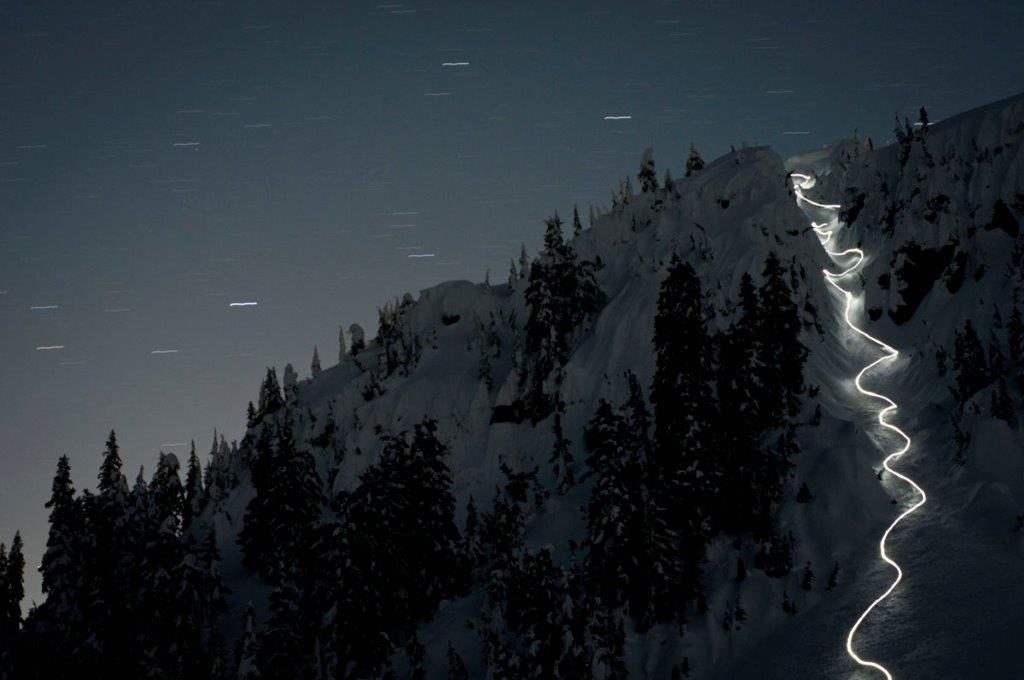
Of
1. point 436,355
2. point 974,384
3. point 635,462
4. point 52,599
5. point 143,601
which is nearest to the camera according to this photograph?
point 635,462

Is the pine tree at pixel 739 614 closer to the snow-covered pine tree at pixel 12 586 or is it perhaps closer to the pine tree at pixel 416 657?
the pine tree at pixel 416 657

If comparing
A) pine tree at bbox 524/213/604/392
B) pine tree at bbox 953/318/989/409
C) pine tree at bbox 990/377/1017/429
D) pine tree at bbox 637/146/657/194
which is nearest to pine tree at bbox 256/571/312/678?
pine tree at bbox 524/213/604/392

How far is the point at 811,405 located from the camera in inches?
2219

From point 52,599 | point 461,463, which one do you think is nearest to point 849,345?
point 461,463

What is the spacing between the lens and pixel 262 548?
64.9 metres

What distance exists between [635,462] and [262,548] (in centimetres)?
3222

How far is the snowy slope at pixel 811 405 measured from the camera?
36.4 m

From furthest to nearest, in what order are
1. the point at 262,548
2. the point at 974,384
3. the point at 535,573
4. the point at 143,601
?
the point at 262,548 < the point at 143,601 < the point at 974,384 < the point at 535,573

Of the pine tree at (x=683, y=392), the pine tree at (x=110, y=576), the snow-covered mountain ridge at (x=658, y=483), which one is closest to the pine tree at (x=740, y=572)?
the snow-covered mountain ridge at (x=658, y=483)

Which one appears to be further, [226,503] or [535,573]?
[226,503]

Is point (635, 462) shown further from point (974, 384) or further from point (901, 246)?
point (901, 246)

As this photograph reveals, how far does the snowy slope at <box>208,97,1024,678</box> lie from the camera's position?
36.4m

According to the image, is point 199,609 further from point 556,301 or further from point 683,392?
point 556,301

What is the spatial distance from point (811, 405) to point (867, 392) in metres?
6.91
